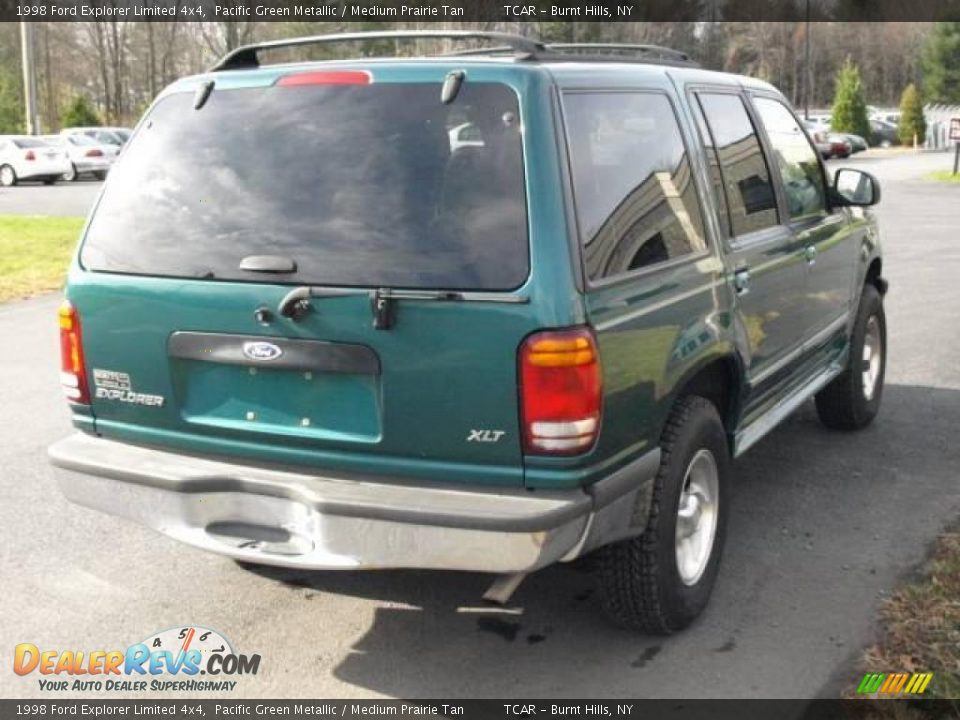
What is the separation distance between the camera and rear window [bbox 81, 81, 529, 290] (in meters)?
3.27

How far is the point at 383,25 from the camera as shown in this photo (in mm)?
35938

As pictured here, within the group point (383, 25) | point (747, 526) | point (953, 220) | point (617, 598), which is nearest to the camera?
point (617, 598)

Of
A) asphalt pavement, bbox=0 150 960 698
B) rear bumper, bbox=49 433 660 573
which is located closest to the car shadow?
asphalt pavement, bbox=0 150 960 698

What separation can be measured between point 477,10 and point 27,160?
1367 cm

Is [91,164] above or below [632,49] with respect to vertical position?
below

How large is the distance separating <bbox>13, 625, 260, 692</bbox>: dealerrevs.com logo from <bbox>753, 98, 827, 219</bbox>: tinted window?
3.19 metres

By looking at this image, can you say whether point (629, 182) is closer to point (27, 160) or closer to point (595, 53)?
point (595, 53)

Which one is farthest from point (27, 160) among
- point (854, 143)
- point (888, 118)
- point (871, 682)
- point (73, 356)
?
point (888, 118)

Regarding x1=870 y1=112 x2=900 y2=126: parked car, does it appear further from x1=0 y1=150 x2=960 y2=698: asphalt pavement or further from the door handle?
the door handle

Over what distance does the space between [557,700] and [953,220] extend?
59.5 ft

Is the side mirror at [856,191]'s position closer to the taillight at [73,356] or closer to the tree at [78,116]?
the taillight at [73,356]

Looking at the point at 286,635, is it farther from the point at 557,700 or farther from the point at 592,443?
the point at 592,443

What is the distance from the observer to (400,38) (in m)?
3.81

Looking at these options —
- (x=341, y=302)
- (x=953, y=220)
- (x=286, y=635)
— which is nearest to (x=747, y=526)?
(x=286, y=635)
